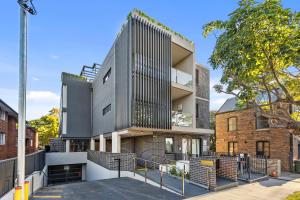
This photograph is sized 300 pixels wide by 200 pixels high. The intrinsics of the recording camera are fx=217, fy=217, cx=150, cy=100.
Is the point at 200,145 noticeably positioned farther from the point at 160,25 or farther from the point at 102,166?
the point at 160,25

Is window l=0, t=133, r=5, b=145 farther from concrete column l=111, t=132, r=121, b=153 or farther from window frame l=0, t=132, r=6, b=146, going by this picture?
concrete column l=111, t=132, r=121, b=153

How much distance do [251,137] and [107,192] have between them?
17815 millimetres

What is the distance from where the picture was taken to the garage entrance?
2416 cm

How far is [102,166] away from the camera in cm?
1719

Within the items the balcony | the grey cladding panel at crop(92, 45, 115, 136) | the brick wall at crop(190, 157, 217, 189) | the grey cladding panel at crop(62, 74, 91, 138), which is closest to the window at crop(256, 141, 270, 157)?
the balcony

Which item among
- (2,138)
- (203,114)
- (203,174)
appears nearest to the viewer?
(203,174)

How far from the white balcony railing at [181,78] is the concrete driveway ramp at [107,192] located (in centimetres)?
922

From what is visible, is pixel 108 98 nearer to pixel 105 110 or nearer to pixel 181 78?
pixel 105 110

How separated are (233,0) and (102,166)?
47.3 feet

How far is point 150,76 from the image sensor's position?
16.0m

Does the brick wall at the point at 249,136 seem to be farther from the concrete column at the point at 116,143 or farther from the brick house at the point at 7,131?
the brick house at the point at 7,131

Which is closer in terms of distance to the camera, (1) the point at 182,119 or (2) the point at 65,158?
(1) the point at 182,119

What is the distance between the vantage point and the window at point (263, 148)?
2084 cm

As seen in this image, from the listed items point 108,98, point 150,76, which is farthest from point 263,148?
point 108,98
